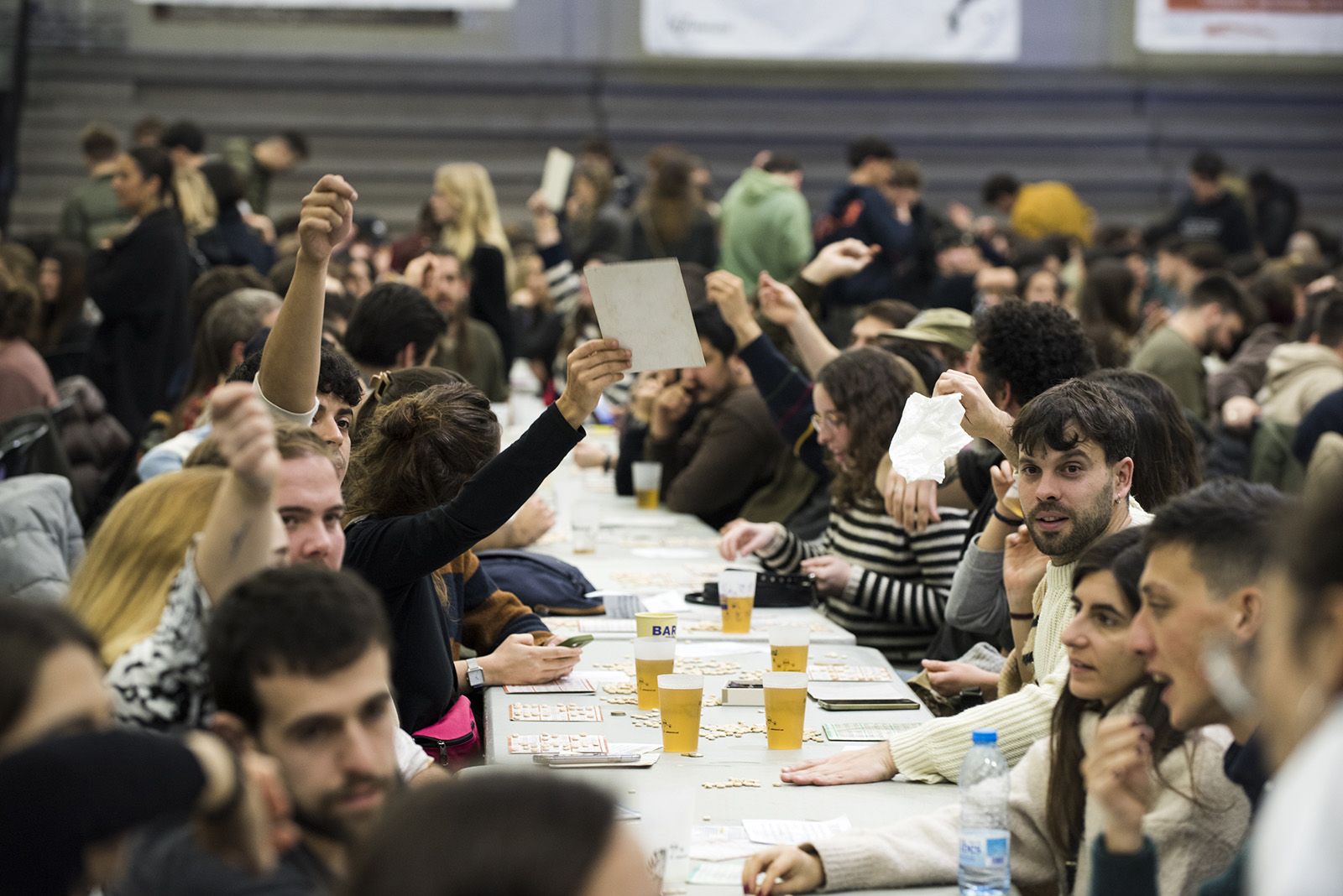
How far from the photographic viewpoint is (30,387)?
20.7 feet

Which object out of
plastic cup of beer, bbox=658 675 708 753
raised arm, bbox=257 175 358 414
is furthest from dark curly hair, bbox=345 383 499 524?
plastic cup of beer, bbox=658 675 708 753

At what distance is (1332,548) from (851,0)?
12.7 metres

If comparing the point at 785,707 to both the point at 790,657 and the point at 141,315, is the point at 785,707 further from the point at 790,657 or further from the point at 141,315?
the point at 141,315

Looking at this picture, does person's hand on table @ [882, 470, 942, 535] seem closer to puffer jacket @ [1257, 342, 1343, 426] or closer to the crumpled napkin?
the crumpled napkin

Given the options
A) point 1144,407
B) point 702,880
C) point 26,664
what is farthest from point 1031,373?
point 26,664

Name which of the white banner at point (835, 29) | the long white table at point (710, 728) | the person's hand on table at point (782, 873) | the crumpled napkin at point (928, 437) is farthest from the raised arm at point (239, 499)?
the white banner at point (835, 29)

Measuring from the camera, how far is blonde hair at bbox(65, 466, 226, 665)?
206 centimetres

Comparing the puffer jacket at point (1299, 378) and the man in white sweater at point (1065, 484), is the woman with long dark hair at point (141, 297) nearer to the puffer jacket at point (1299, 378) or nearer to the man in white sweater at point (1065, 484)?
the puffer jacket at point (1299, 378)

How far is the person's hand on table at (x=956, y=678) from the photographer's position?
365 cm

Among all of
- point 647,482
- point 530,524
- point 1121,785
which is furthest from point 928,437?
point 647,482

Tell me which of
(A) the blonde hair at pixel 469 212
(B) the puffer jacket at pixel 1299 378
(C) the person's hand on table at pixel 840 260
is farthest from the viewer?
(A) the blonde hair at pixel 469 212

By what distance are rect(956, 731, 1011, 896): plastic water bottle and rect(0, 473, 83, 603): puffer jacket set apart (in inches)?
90.8

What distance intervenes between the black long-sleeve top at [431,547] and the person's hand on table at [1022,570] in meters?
1.17

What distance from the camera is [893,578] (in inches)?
180
